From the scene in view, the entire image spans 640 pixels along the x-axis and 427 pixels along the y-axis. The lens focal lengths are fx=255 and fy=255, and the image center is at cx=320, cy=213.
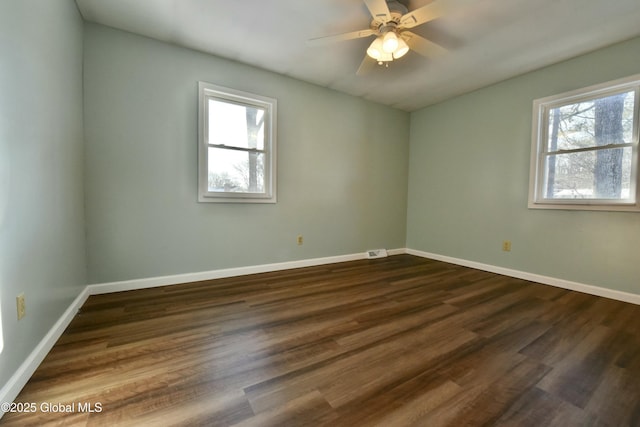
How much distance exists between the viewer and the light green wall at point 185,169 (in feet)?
7.64

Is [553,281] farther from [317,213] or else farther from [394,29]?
[394,29]

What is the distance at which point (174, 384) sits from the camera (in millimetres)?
1201

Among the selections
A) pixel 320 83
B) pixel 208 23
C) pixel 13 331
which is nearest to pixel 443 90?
pixel 320 83

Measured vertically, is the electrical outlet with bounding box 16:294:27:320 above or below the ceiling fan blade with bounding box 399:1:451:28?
below

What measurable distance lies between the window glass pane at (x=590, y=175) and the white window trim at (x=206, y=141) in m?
3.20

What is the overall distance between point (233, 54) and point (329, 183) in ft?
6.20

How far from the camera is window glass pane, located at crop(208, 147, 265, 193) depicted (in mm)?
2822

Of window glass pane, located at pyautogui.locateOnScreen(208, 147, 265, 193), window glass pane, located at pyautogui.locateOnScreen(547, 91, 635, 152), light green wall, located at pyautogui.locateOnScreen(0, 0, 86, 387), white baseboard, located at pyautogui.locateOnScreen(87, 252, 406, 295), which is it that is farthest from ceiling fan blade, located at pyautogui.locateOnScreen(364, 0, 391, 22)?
white baseboard, located at pyautogui.locateOnScreen(87, 252, 406, 295)

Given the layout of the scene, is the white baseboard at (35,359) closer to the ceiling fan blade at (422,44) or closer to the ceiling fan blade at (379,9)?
the ceiling fan blade at (379,9)

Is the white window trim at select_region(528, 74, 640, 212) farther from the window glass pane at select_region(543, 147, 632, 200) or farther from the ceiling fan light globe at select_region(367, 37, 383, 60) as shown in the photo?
the ceiling fan light globe at select_region(367, 37, 383, 60)

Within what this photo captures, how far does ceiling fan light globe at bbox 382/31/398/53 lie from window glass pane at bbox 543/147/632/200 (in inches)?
89.5

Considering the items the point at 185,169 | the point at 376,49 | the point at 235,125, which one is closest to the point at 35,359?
the point at 185,169

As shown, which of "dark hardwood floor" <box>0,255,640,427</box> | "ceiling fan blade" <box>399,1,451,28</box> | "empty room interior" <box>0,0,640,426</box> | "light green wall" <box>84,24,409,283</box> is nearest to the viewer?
"dark hardwood floor" <box>0,255,640,427</box>

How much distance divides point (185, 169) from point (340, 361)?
7.72ft
